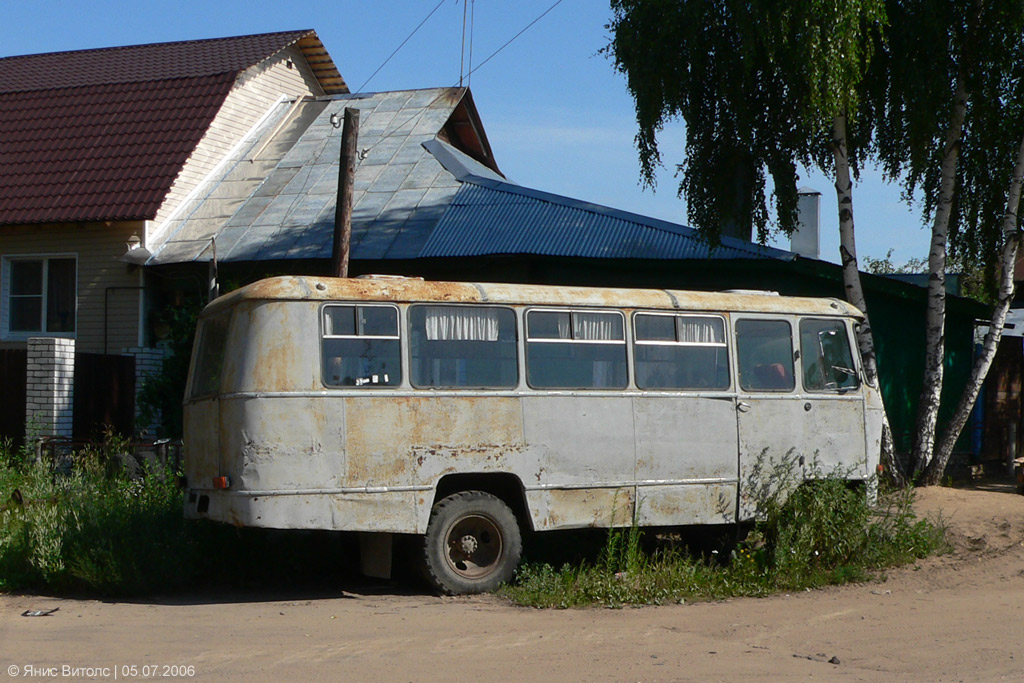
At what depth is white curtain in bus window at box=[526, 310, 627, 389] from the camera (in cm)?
953

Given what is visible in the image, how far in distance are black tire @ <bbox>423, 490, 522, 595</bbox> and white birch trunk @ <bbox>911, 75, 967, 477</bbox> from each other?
667cm

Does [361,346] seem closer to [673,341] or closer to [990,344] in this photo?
[673,341]

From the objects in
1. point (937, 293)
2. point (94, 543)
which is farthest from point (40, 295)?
point (937, 293)

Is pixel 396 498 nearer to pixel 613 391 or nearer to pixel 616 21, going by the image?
pixel 613 391

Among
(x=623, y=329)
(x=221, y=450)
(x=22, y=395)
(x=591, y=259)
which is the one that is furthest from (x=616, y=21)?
(x=22, y=395)

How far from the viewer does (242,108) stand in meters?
20.8

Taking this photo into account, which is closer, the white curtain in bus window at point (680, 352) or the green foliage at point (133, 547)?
the green foliage at point (133, 547)

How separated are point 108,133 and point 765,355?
44.7ft

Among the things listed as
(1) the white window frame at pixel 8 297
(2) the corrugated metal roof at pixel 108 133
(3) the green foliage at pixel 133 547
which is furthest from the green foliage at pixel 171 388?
(3) the green foliage at pixel 133 547

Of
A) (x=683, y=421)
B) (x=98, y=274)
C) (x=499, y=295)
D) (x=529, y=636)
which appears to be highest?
(x=98, y=274)

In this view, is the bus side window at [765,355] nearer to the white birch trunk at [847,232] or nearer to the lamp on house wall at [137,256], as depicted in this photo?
the white birch trunk at [847,232]

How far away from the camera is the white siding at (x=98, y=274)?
18.3 m

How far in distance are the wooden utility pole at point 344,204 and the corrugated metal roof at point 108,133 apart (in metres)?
4.67

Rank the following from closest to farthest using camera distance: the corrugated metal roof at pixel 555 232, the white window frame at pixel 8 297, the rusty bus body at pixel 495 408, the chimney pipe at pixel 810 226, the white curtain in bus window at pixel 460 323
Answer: the rusty bus body at pixel 495 408, the white curtain in bus window at pixel 460 323, the corrugated metal roof at pixel 555 232, the white window frame at pixel 8 297, the chimney pipe at pixel 810 226
